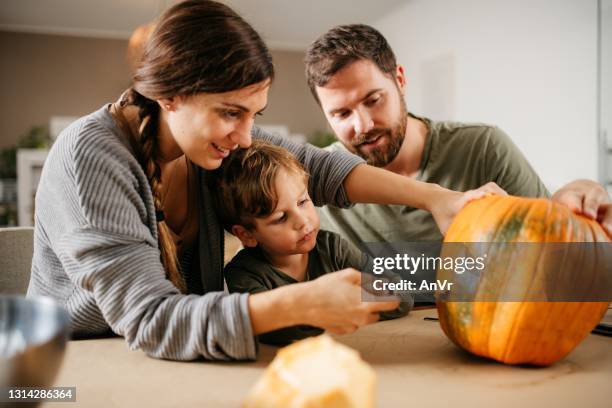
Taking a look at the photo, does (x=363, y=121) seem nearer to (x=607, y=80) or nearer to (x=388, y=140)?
(x=388, y=140)

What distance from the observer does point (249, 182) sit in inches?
40.6

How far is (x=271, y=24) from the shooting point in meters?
6.37

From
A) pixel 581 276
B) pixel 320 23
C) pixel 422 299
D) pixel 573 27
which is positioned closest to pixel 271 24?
pixel 320 23

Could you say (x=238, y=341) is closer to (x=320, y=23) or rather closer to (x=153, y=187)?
(x=153, y=187)

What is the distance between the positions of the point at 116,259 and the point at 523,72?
4.15 m

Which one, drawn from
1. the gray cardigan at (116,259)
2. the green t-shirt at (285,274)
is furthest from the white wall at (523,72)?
the gray cardigan at (116,259)

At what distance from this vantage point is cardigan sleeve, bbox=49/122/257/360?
0.69 meters

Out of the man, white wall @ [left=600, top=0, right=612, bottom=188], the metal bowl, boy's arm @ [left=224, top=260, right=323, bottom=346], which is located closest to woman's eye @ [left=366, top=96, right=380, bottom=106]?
the man

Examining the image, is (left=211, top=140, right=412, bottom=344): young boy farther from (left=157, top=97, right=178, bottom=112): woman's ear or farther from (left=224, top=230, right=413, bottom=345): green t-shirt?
(left=157, top=97, right=178, bottom=112): woman's ear

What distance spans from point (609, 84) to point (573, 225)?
3331mm

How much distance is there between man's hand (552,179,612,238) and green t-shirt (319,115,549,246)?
2.29 ft

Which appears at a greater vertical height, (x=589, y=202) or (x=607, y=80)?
(x=589, y=202)

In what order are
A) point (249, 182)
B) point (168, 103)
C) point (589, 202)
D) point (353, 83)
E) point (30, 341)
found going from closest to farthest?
point (30, 341) → point (589, 202) → point (168, 103) → point (249, 182) → point (353, 83)

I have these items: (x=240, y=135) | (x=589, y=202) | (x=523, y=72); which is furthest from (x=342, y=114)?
(x=523, y=72)
